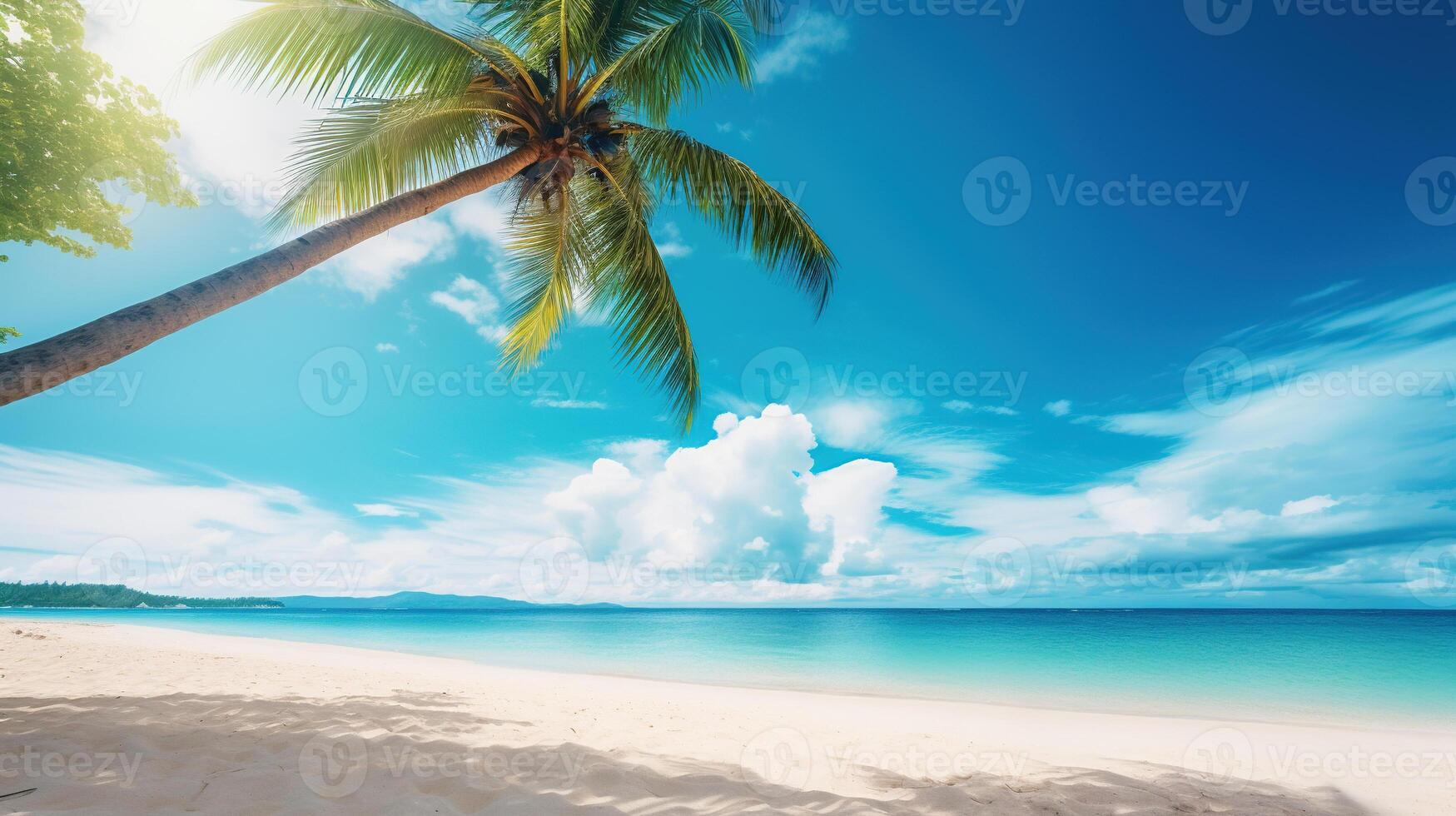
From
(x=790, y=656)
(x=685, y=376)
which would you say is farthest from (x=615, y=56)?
(x=790, y=656)

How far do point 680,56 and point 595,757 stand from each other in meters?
6.11

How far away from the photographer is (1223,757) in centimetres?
578

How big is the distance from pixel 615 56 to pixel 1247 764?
9068 millimetres

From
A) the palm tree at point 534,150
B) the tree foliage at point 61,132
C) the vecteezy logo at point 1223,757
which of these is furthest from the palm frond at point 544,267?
the vecteezy logo at point 1223,757

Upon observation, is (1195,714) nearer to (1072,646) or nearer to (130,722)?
(130,722)

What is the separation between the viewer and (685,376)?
7.71 metres

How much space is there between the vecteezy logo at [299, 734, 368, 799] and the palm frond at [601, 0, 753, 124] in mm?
5873

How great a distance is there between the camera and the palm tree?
477cm

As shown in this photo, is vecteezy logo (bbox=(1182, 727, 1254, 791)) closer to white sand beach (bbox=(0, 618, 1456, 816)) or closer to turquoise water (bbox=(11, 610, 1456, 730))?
white sand beach (bbox=(0, 618, 1456, 816))
